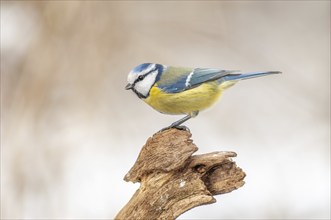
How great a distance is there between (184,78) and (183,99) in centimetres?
5

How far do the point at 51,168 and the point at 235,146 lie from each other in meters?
0.65

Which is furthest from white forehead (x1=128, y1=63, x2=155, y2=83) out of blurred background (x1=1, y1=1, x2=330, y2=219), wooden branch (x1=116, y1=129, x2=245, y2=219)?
blurred background (x1=1, y1=1, x2=330, y2=219)

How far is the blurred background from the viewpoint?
7.57 ft

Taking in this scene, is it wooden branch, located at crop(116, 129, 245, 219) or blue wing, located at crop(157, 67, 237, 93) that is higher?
blue wing, located at crop(157, 67, 237, 93)

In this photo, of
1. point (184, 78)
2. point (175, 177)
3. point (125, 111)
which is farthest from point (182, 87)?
point (125, 111)

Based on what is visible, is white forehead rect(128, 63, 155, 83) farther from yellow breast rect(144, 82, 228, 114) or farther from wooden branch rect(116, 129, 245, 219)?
wooden branch rect(116, 129, 245, 219)

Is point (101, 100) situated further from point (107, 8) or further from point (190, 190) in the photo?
point (190, 190)

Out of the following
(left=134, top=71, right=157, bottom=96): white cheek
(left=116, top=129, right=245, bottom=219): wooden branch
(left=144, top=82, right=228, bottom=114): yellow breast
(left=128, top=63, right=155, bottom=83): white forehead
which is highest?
(left=128, top=63, right=155, bottom=83): white forehead

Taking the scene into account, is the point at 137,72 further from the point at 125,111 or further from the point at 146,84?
the point at 125,111

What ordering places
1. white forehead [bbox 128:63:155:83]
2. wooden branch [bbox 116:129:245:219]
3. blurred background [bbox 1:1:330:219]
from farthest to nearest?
blurred background [bbox 1:1:330:219] → white forehead [bbox 128:63:155:83] → wooden branch [bbox 116:129:245:219]

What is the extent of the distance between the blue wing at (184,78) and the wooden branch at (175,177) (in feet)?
0.58

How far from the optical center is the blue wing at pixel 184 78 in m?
1.41

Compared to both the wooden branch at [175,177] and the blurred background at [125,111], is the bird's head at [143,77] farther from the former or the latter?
the blurred background at [125,111]

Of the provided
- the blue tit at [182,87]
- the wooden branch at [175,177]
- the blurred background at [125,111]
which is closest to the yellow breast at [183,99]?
the blue tit at [182,87]
